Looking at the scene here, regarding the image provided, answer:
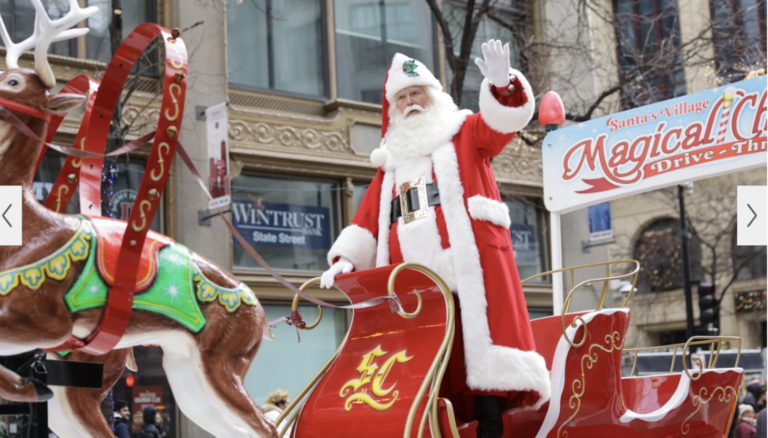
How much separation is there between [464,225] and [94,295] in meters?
1.90

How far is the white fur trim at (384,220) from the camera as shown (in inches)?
187

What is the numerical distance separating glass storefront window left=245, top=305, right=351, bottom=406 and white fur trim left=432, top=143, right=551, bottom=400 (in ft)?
29.3

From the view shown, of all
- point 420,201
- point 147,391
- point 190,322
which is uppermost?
point 420,201

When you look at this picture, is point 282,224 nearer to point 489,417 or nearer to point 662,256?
point 489,417

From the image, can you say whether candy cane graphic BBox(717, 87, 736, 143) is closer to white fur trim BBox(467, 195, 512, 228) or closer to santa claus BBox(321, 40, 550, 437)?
santa claus BBox(321, 40, 550, 437)

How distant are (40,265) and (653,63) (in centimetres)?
1239

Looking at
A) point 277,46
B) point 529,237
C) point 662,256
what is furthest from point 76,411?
point 662,256

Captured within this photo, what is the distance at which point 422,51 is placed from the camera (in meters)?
16.1

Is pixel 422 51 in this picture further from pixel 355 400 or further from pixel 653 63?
pixel 355 400

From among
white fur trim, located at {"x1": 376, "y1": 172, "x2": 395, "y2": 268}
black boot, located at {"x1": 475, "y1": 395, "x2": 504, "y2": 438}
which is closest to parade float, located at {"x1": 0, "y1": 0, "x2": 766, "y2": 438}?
black boot, located at {"x1": 475, "y1": 395, "x2": 504, "y2": 438}

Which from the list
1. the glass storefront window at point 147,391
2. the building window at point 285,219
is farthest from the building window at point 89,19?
the glass storefront window at point 147,391

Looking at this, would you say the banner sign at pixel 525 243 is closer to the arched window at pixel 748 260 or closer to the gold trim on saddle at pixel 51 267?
the arched window at pixel 748 260

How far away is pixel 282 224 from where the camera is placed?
1397 centimetres

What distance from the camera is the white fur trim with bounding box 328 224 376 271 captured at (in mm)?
4801
